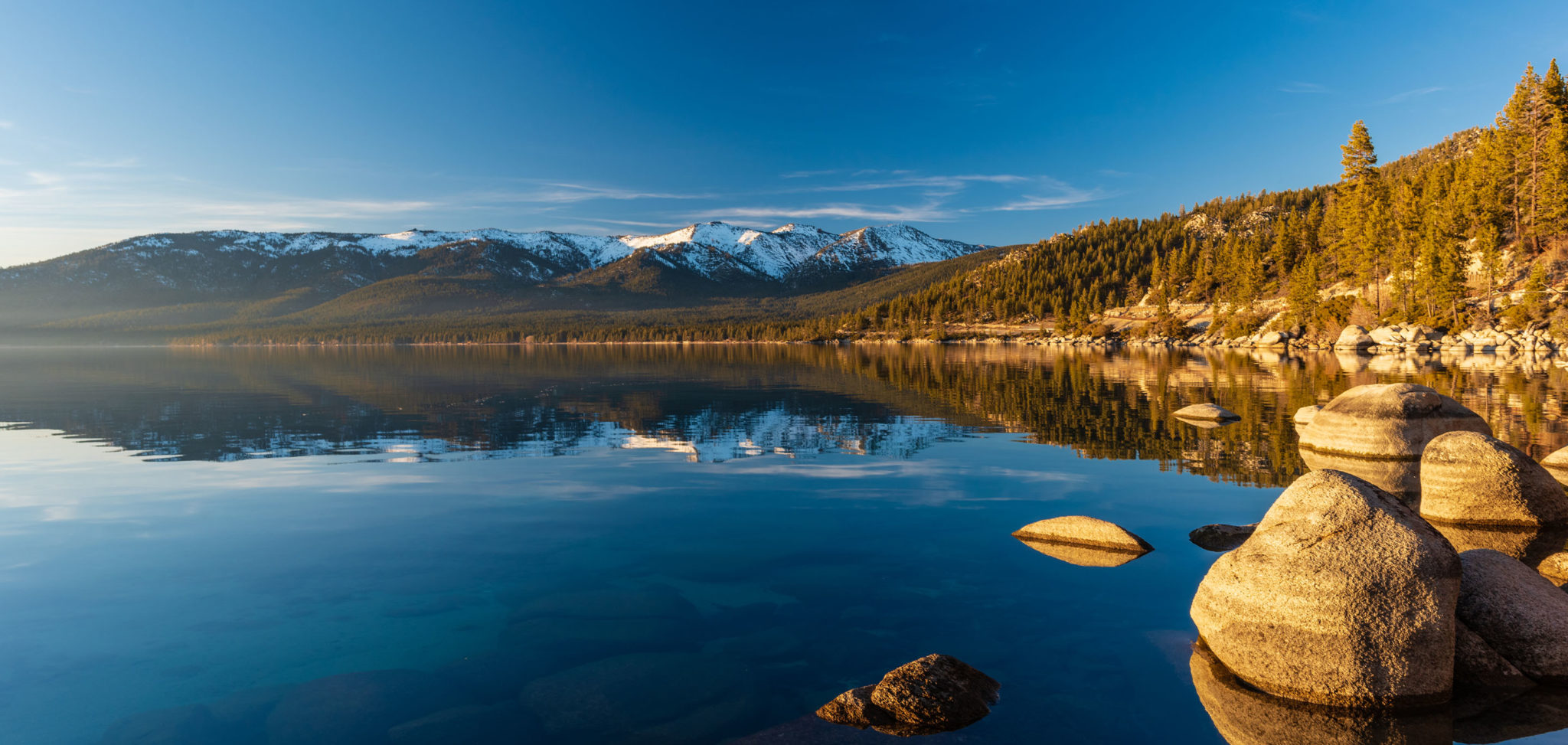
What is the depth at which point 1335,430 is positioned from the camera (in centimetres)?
2441

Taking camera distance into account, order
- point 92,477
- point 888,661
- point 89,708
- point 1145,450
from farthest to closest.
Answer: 1. point 1145,450
2. point 92,477
3. point 888,661
4. point 89,708

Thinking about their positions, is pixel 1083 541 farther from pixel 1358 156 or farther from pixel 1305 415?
pixel 1358 156

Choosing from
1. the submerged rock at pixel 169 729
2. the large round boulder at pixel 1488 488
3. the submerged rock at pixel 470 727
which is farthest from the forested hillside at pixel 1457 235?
the submerged rock at pixel 169 729

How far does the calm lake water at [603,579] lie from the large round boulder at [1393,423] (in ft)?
5.90

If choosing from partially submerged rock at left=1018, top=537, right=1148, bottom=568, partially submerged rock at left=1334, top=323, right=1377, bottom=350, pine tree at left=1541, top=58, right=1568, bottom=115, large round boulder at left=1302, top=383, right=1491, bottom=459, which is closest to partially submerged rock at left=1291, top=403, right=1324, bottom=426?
large round boulder at left=1302, top=383, right=1491, bottom=459

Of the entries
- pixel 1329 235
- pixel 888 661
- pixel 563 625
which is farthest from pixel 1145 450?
pixel 1329 235

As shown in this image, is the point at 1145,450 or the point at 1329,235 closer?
the point at 1145,450

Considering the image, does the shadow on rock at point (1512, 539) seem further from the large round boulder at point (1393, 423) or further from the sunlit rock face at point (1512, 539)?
the large round boulder at point (1393, 423)

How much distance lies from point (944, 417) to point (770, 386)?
2444 centimetres

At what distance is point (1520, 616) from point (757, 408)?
37185mm

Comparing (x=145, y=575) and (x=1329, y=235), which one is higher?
(x=1329, y=235)

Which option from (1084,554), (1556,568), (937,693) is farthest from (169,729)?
(1556,568)

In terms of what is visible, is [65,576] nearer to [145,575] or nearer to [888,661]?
[145,575]

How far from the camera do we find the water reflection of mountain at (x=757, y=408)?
97.8 feet
